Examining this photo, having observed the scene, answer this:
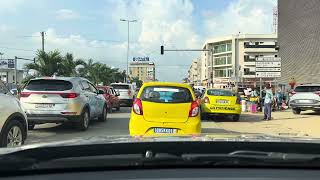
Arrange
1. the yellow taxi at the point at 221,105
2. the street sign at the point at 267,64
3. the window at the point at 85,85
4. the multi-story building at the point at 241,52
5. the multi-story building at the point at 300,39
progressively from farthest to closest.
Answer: the multi-story building at the point at 241,52 → the multi-story building at the point at 300,39 → the street sign at the point at 267,64 → the yellow taxi at the point at 221,105 → the window at the point at 85,85

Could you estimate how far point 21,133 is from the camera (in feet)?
33.7

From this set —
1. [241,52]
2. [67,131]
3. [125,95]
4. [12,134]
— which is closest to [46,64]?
[125,95]

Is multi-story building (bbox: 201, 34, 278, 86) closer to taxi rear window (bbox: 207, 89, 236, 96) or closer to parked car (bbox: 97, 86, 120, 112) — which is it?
parked car (bbox: 97, 86, 120, 112)

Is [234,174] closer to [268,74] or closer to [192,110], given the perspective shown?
[192,110]

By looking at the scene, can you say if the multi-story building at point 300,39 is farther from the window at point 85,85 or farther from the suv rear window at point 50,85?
the suv rear window at point 50,85

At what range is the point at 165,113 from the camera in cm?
1169

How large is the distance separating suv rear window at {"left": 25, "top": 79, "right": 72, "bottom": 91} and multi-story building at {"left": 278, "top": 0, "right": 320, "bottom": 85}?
35679mm

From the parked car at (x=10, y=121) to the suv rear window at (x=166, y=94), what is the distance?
293cm

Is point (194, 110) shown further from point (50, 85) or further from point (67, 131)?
point (67, 131)

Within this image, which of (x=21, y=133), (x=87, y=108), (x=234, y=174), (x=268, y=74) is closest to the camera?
(x=234, y=174)

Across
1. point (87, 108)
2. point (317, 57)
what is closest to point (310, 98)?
point (87, 108)

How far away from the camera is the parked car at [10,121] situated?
9.44m

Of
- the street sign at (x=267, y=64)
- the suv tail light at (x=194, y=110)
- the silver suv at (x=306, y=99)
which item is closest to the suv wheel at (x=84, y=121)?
the suv tail light at (x=194, y=110)

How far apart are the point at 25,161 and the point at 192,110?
9382mm
